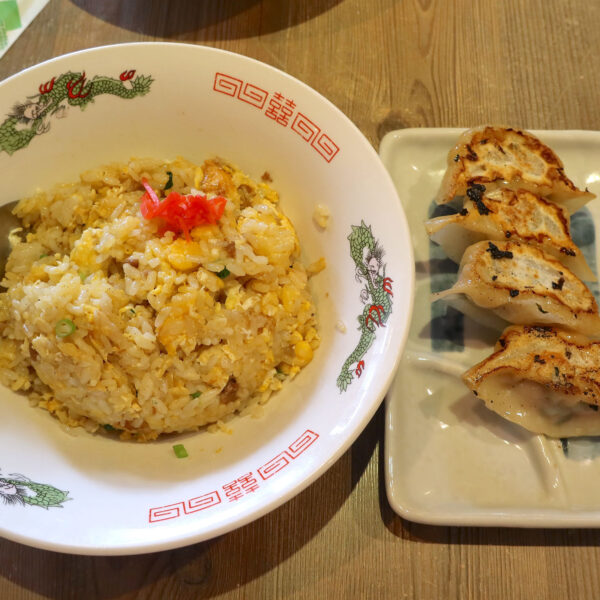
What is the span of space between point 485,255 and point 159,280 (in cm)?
114

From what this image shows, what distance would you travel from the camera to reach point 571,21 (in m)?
2.66

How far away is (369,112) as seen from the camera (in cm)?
239

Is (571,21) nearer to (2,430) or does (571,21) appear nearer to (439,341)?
(439,341)

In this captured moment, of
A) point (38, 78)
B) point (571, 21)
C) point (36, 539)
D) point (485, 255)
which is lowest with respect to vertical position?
point (485, 255)

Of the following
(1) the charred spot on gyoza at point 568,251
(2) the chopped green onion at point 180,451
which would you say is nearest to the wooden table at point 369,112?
(2) the chopped green onion at point 180,451

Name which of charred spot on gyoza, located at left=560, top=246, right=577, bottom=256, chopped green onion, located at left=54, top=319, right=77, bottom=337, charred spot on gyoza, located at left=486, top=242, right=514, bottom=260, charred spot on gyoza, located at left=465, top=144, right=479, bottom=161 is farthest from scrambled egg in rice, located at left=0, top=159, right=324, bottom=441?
charred spot on gyoza, located at left=560, top=246, right=577, bottom=256

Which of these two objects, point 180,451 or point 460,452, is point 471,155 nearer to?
point 460,452

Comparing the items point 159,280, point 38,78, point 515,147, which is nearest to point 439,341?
point 515,147

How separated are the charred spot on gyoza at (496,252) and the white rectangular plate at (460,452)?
20 cm

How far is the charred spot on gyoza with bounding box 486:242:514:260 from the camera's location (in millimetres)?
1912

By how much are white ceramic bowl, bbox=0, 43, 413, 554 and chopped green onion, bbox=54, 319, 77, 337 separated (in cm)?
31

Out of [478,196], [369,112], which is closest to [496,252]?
[478,196]

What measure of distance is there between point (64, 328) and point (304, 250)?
0.79 m

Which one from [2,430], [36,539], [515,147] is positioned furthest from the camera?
[515,147]
